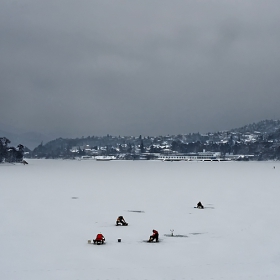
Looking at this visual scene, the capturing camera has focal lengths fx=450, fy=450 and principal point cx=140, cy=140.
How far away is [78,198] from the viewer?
48.2m

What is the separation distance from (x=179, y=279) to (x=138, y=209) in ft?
69.2

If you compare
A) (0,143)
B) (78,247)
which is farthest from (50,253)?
(0,143)

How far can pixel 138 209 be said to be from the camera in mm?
38625

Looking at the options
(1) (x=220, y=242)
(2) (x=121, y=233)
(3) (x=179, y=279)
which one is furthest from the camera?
(2) (x=121, y=233)

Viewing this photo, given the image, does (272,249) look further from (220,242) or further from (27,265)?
(27,265)

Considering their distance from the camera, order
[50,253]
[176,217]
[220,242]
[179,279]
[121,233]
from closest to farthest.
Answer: [179,279] < [50,253] < [220,242] < [121,233] < [176,217]

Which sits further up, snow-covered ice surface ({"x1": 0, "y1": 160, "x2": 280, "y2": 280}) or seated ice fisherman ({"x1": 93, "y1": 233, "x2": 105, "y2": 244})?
seated ice fisherman ({"x1": 93, "y1": 233, "x2": 105, "y2": 244})

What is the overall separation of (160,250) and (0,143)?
566 feet

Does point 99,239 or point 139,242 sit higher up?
point 99,239

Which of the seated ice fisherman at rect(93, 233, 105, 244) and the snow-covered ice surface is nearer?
the snow-covered ice surface

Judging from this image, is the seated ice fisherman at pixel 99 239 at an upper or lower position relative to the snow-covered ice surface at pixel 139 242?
upper

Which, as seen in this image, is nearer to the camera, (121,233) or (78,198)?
(121,233)

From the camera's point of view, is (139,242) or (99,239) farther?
(139,242)

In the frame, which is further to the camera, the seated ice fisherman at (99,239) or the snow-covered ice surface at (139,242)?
the seated ice fisherman at (99,239)
